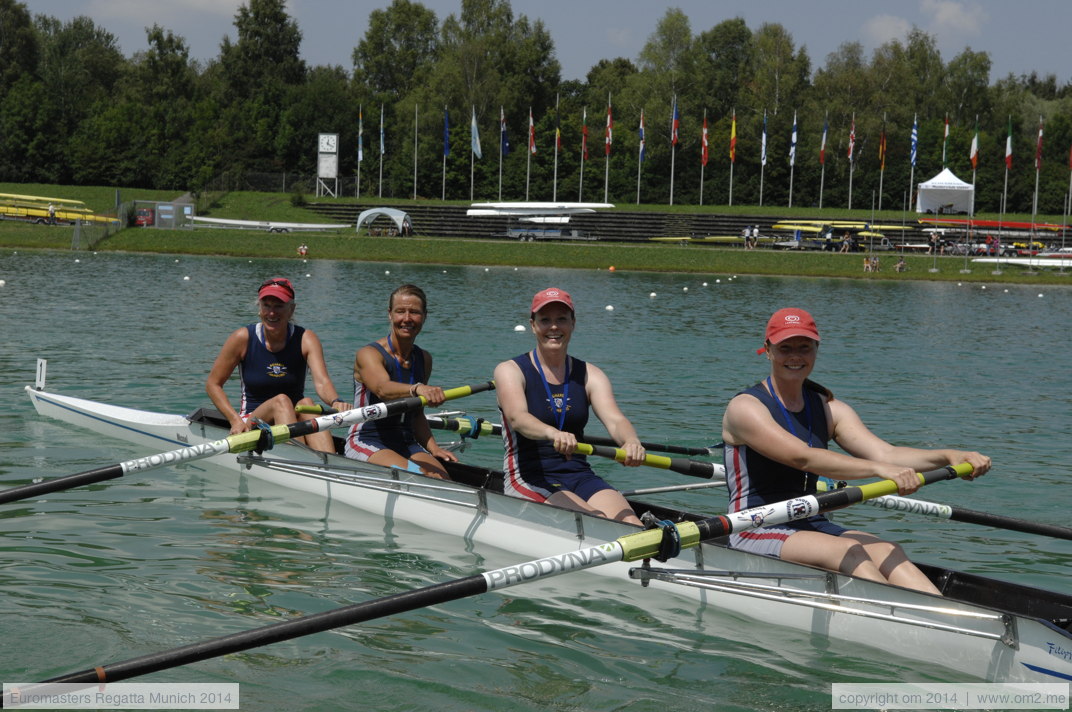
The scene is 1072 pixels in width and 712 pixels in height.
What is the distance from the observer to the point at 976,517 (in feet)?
20.7

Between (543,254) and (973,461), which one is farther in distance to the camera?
(543,254)

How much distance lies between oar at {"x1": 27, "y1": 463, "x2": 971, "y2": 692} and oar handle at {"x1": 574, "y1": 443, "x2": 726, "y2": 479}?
122 cm

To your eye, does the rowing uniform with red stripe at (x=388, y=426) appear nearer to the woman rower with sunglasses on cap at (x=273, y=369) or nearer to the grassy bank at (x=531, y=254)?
the woman rower with sunglasses on cap at (x=273, y=369)

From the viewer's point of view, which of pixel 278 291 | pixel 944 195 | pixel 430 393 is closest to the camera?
pixel 430 393

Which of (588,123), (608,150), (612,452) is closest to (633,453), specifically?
(612,452)

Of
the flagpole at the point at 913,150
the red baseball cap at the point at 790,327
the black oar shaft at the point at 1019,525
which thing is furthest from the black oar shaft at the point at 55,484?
the flagpole at the point at 913,150

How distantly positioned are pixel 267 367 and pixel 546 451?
3006 millimetres

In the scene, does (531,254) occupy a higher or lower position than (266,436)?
higher

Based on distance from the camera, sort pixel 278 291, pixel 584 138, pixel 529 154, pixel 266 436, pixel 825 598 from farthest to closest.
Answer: pixel 529 154 < pixel 584 138 < pixel 278 291 < pixel 266 436 < pixel 825 598

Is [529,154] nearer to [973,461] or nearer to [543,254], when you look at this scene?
[543,254]

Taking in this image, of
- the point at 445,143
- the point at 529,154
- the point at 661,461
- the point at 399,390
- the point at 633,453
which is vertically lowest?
the point at 661,461

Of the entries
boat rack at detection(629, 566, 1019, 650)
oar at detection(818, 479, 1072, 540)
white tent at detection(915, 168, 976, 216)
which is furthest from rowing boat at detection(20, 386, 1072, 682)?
white tent at detection(915, 168, 976, 216)

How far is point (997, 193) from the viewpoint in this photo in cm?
6900

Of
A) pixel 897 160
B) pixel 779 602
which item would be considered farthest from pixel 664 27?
pixel 779 602
